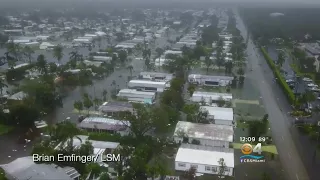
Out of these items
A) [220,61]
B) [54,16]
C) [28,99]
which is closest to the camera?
[28,99]

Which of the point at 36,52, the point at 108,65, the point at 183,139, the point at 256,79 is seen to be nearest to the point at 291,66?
the point at 256,79

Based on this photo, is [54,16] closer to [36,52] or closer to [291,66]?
[36,52]

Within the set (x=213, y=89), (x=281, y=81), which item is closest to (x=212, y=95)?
(x=213, y=89)

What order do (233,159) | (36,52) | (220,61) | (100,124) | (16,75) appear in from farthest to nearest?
(36,52), (220,61), (16,75), (100,124), (233,159)

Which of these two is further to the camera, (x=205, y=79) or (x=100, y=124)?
(x=205, y=79)

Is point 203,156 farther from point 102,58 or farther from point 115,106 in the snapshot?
point 102,58

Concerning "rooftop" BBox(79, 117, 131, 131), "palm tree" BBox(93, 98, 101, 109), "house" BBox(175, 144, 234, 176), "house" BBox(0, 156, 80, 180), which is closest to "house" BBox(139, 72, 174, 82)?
"palm tree" BBox(93, 98, 101, 109)

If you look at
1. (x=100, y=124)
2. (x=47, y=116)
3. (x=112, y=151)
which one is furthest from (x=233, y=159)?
(x=47, y=116)
